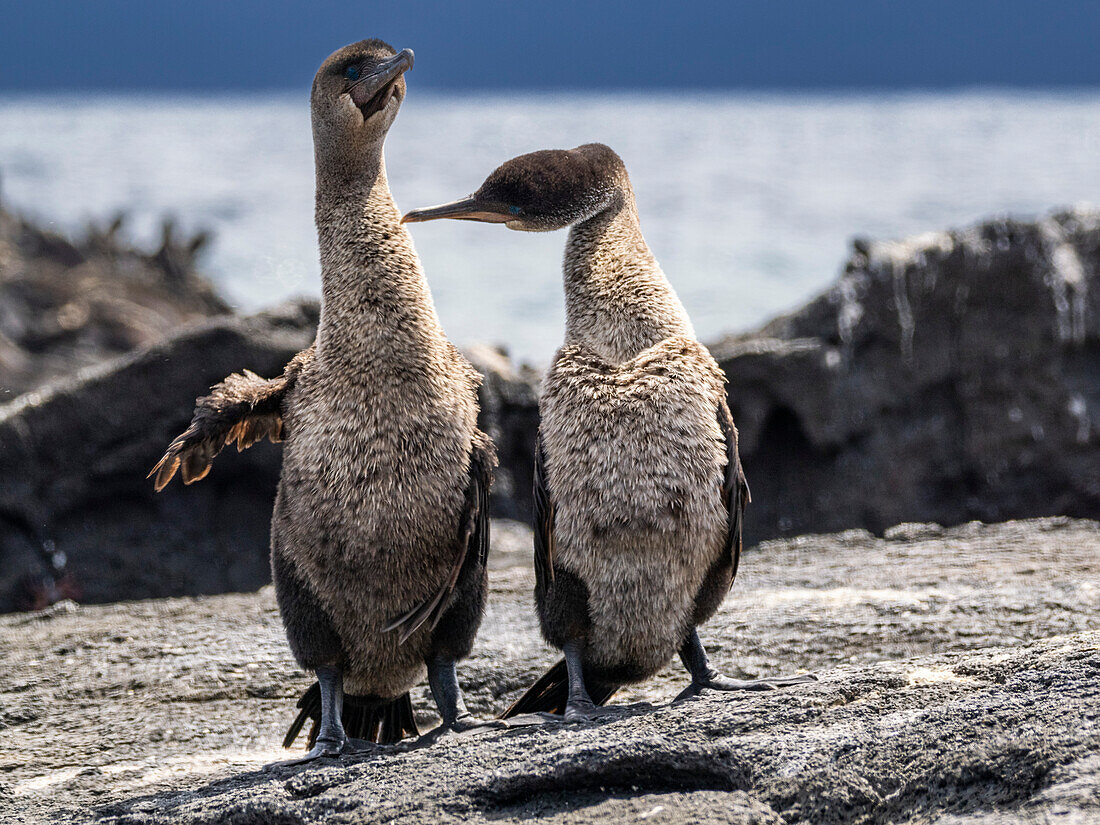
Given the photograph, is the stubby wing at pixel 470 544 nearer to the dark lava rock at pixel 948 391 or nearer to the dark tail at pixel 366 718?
the dark tail at pixel 366 718

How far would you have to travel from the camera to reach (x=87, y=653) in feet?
17.2

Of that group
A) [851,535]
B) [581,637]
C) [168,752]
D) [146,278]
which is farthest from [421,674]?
[146,278]

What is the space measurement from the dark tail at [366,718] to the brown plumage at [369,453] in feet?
0.63

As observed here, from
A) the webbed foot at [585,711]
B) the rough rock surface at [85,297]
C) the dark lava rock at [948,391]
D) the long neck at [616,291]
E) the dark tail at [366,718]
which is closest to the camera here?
the webbed foot at [585,711]

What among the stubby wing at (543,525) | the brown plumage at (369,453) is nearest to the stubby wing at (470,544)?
the brown plumage at (369,453)

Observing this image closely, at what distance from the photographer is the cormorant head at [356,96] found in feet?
12.0

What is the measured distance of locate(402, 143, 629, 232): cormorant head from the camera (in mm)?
3711

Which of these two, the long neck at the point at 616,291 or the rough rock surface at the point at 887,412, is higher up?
the long neck at the point at 616,291

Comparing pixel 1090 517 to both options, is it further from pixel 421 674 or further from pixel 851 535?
pixel 421 674

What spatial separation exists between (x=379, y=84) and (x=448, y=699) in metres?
2.05

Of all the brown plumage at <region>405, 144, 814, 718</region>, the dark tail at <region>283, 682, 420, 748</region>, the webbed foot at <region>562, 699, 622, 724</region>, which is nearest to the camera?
the webbed foot at <region>562, 699, 622, 724</region>

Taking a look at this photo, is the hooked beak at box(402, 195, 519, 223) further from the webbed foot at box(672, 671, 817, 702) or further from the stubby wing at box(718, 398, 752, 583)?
the webbed foot at box(672, 671, 817, 702)

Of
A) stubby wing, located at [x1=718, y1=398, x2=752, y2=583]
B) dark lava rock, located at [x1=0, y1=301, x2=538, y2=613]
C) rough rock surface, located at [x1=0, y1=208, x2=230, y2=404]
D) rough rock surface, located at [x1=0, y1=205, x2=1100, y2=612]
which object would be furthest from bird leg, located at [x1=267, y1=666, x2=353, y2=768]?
rough rock surface, located at [x1=0, y1=208, x2=230, y2=404]

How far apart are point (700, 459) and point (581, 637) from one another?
0.70 m
